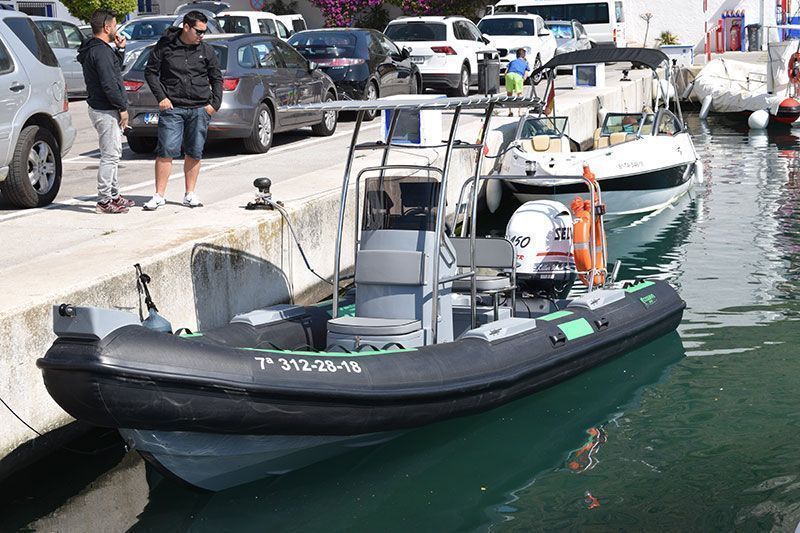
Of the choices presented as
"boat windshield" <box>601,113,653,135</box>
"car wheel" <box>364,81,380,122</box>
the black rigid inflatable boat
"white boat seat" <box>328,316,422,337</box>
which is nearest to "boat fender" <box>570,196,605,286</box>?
the black rigid inflatable boat

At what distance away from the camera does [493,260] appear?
8.80 metres

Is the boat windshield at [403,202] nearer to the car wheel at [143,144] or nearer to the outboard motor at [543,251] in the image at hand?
the outboard motor at [543,251]

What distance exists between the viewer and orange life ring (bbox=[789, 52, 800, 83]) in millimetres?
28484

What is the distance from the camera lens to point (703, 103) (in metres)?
30.8

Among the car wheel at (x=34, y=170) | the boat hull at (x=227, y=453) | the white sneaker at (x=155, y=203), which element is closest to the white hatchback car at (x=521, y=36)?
the car wheel at (x=34, y=170)

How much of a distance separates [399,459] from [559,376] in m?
1.43

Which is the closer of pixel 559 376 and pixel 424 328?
pixel 424 328

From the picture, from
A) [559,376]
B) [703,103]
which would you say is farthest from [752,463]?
[703,103]

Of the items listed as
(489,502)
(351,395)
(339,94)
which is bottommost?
(489,502)

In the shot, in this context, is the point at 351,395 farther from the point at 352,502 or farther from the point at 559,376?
the point at 559,376

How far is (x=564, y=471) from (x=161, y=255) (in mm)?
2993

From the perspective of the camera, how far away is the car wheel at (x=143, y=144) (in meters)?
16.2

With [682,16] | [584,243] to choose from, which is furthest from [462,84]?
[682,16]

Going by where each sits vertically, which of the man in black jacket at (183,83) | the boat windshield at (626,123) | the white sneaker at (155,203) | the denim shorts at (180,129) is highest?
the man in black jacket at (183,83)
